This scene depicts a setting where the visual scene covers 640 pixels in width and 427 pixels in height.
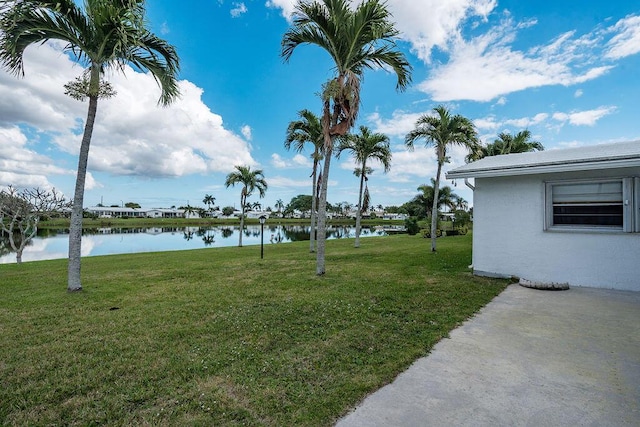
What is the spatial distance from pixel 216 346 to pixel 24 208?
16871 mm

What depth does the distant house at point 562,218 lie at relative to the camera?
6.18 metres

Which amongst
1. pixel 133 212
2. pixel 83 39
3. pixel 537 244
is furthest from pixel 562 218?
pixel 133 212

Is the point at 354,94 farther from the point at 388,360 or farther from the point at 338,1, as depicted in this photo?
the point at 388,360

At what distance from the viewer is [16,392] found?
275 cm

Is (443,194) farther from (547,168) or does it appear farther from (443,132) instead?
(547,168)

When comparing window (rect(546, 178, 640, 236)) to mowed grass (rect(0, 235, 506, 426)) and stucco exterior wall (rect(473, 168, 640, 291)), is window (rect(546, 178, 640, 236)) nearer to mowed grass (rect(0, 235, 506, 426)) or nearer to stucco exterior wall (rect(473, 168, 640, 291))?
stucco exterior wall (rect(473, 168, 640, 291))

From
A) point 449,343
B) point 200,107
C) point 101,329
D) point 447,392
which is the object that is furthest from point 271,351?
point 200,107

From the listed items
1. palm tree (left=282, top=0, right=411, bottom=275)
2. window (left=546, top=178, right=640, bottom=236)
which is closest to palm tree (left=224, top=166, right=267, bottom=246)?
palm tree (left=282, top=0, right=411, bottom=275)

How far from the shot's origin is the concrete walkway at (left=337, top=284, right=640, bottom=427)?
2346 mm

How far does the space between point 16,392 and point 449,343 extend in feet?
14.7

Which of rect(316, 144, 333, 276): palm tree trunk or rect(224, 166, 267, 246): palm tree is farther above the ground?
rect(224, 166, 267, 246): palm tree

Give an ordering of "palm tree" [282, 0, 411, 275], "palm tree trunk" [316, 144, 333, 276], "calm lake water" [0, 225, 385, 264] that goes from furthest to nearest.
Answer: "calm lake water" [0, 225, 385, 264] → "palm tree trunk" [316, 144, 333, 276] → "palm tree" [282, 0, 411, 275]

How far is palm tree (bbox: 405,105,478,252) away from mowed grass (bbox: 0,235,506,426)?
792 cm

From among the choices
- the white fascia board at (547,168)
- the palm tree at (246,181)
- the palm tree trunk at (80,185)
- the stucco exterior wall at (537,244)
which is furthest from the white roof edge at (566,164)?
the palm tree at (246,181)
